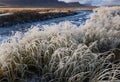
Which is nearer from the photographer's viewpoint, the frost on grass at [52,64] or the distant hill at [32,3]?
the frost on grass at [52,64]

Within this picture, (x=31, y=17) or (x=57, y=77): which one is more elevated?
(x=57, y=77)

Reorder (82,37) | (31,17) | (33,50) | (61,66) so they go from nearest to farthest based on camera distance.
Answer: (61,66) → (33,50) → (82,37) → (31,17)

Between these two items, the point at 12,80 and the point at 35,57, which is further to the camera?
the point at 35,57

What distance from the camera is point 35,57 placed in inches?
215

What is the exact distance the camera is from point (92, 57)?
17.3ft

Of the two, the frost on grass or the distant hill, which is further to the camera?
the distant hill

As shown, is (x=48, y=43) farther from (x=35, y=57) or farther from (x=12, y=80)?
(x=12, y=80)

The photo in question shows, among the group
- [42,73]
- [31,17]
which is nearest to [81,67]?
[42,73]

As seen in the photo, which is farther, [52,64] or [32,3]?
[32,3]

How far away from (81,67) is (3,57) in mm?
1149

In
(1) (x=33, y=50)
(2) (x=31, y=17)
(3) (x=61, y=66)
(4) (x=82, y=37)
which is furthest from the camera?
(2) (x=31, y=17)

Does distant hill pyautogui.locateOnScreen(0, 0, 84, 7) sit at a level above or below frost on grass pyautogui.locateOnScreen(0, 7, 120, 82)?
below

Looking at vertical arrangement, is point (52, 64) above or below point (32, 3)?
above

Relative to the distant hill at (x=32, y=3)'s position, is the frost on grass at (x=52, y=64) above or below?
above
